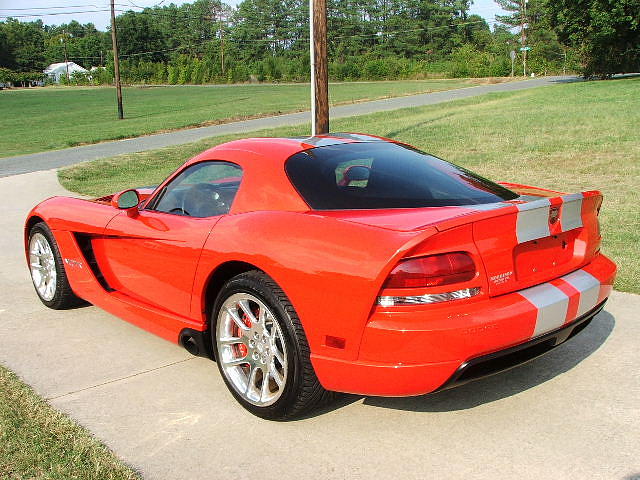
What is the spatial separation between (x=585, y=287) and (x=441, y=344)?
999mm

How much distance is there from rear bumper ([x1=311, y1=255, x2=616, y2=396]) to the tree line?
3509 centimetres

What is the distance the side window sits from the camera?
3811 mm

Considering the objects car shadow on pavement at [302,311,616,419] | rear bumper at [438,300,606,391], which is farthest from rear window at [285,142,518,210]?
car shadow on pavement at [302,311,616,419]

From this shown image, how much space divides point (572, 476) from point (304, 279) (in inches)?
54.1

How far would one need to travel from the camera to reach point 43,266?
525cm

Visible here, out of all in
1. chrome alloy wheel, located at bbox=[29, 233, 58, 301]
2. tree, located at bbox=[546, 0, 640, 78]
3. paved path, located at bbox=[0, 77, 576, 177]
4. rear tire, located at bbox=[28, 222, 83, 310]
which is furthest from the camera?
tree, located at bbox=[546, 0, 640, 78]

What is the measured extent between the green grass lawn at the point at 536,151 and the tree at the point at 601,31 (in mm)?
11867

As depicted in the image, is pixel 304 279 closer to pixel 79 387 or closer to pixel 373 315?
pixel 373 315

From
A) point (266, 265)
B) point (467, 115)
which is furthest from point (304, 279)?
point (467, 115)

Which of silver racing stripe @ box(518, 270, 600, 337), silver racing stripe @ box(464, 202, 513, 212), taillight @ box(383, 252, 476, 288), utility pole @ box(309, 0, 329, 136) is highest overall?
utility pole @ box(309, 0, 329, 136)

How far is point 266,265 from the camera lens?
3.17 m

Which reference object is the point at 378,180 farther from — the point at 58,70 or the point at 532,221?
the point at 58,70

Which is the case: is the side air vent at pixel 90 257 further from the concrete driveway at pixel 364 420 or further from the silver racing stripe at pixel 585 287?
the silver racing stripe at pixel 585 287

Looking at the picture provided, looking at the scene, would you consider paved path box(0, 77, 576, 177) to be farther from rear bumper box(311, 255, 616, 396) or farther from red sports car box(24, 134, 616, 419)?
rear bumper box(311, 255, 616, 396)
